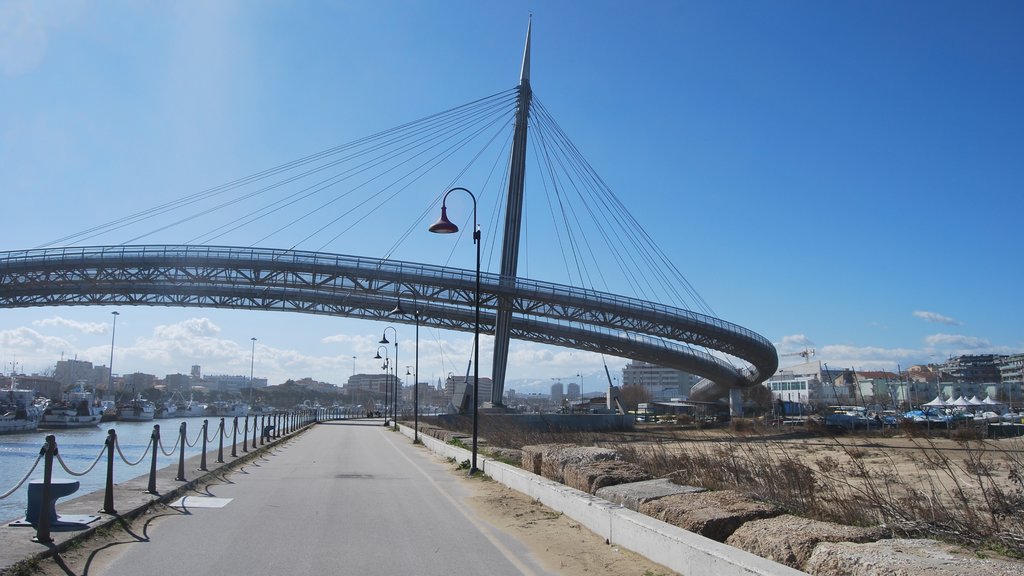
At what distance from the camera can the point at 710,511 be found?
7902 millimetres

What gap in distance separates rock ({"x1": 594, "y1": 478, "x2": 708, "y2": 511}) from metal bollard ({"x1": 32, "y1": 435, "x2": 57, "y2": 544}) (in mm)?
6794

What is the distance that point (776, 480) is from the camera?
1080cm

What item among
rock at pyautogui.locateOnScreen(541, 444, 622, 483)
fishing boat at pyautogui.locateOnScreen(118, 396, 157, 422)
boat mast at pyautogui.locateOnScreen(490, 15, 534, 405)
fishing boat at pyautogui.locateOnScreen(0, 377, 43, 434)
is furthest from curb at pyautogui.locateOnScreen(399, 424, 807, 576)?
fishing boat at pyautogui.locateOnScreen(118, 396, 157, 422)

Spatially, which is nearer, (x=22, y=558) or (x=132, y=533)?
(x=22, y=558)

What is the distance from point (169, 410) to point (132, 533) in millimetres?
139590

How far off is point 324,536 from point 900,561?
22.8ft

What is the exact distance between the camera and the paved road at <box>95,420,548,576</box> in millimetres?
7738

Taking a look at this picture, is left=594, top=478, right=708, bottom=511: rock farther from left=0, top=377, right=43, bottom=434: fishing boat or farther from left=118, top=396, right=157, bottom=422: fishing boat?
left=118, top=396, right=157, bottom=422: fishing boat

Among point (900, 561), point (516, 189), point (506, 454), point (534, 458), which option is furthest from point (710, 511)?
point (516, 189)

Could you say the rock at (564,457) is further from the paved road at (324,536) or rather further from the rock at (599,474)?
the paved road at (324,536)

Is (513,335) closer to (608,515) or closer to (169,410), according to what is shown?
(608,515)

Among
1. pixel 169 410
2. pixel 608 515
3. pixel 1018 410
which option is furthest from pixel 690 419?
pixel 169 410

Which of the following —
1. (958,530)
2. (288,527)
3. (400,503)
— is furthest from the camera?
(400,503)

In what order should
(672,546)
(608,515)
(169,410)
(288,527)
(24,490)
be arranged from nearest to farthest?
1. (672,546)
2. (608,515)
3. (288,527)
4. (24,490)
5. (169,410)
